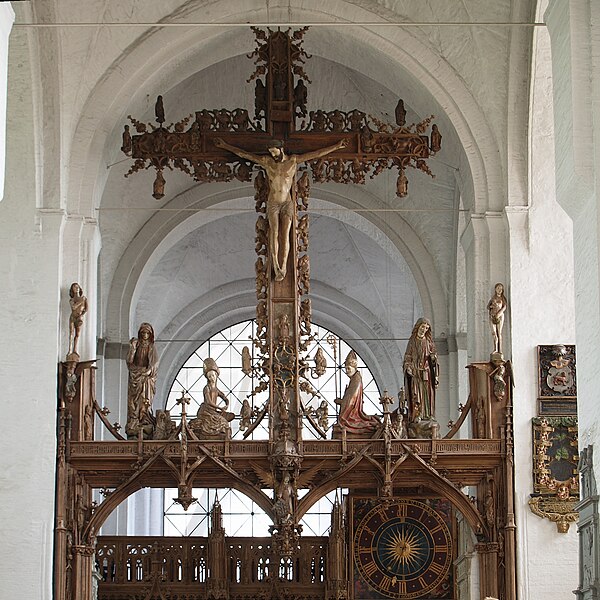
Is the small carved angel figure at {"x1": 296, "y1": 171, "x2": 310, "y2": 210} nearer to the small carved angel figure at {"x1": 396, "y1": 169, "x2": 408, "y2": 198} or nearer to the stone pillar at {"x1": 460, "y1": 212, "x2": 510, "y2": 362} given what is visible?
the small carved angel figure at {"x1": 396, "y1": 169, "x2": 408, "y2": 198}

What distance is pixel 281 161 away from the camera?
760 inches

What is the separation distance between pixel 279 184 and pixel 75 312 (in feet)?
10.2

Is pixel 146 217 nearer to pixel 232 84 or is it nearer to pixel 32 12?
pixel 232 84

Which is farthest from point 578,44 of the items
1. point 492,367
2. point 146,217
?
point 146,217

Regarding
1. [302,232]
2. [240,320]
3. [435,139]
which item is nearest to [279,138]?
[302,232]

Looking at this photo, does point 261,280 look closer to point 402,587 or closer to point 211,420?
point 211,420

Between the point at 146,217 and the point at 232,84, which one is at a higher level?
the point at 232,84

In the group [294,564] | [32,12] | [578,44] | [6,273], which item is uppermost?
[32,12]

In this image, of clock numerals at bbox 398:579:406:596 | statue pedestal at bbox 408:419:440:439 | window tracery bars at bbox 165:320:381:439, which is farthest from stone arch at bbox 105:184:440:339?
statue pedestal at bbox 408:419:440:439

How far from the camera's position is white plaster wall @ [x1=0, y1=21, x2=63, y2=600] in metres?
18.0

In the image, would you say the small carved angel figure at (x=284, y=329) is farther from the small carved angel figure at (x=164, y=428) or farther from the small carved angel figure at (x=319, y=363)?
the small carved angel figure at (x=164, y=428)

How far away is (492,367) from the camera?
19.1 meters

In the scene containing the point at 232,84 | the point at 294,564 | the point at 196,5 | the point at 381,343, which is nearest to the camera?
the point at 196,5

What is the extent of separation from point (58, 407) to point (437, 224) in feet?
28.7
